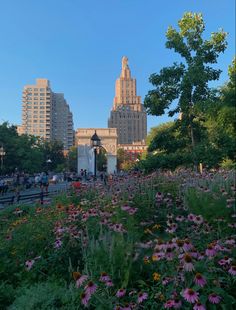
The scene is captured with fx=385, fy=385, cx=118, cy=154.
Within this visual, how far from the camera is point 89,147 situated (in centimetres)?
8369

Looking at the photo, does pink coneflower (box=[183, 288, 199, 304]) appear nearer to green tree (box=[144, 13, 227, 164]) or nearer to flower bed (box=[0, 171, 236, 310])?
flower bed (box=[0, 171, 236, 310])

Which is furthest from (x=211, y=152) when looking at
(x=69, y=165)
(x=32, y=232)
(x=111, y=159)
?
(x=69, y=165)

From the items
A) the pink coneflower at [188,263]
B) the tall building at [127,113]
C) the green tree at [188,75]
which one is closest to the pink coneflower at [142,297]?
the pink coneflower at [188,263]

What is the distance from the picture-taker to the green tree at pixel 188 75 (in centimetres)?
1435

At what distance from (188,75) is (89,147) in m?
70.2

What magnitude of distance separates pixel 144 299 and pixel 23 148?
58013 mm

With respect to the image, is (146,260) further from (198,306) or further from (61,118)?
(61,118)

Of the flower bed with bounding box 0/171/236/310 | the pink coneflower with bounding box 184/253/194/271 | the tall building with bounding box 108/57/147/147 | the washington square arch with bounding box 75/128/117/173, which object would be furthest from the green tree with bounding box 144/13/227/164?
the tall building with bounding box 108/57/147/147

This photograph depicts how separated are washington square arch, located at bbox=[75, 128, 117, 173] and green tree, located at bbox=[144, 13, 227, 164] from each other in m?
60.4

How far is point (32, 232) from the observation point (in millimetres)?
5434

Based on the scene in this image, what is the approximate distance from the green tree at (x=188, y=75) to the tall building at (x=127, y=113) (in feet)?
515

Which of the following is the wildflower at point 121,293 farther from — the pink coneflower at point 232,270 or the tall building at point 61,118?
the tall building at point 61,118

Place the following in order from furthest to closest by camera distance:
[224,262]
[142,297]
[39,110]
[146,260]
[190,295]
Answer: [39,110] < [146,260] < [224,262] < [142,297] < [190,295]

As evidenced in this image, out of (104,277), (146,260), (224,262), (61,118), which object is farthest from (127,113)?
(104,277)
